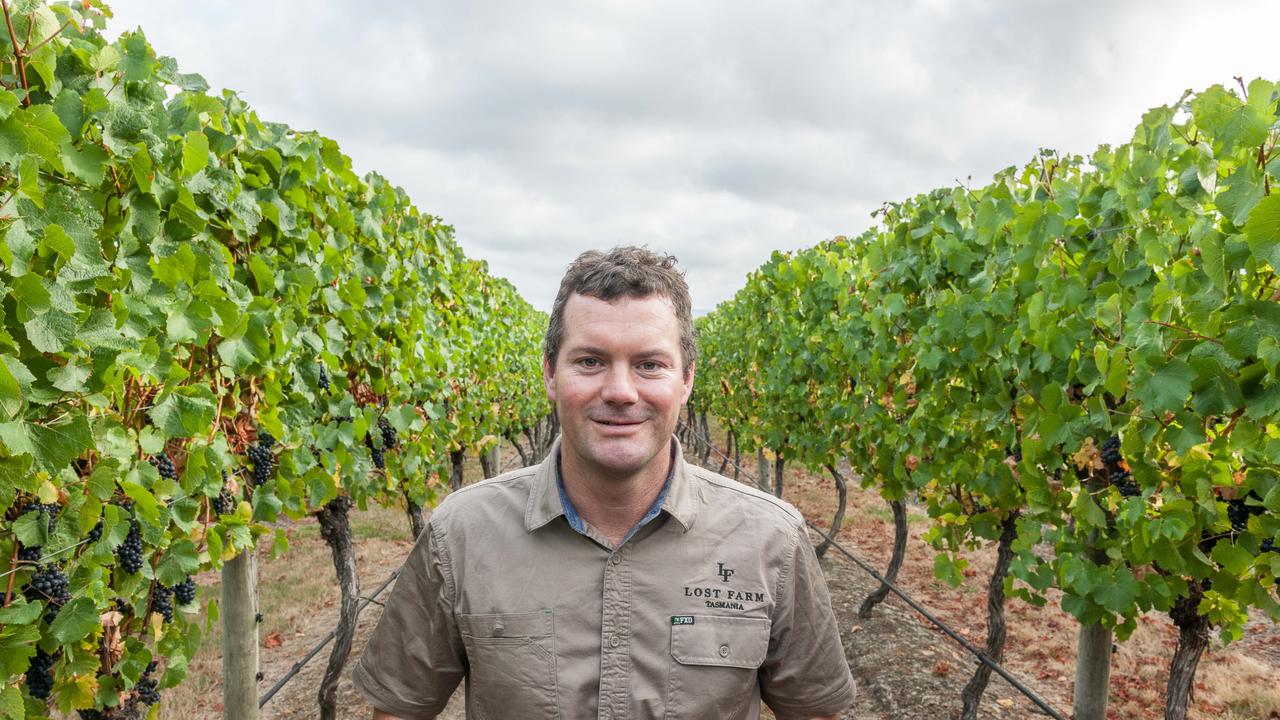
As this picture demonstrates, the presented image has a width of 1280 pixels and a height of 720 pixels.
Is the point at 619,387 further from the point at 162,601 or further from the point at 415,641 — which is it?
the point at 162,601

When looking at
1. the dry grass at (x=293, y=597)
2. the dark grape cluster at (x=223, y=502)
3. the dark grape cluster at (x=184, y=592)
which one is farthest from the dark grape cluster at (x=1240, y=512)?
the dry grass at (x=293, y=597)

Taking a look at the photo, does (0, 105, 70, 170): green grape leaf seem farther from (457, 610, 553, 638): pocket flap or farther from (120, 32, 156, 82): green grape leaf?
(457, 610, 553, 638): pocket flap

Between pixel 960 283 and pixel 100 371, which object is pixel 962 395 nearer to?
pixel 960 283

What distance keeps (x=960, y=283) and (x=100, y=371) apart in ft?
16.5

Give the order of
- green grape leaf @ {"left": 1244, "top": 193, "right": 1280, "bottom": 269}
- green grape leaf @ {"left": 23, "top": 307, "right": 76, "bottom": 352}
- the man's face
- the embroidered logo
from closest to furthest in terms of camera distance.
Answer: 1. green grape leaf @ {"left": 23, "top": 307, "right": 76, "bottom": 352}
2. green grape leaf @ {"left": 1244, "top": 193, "right": 1280, "bottom": 269}
3. the man's face
4. the embroidered logo

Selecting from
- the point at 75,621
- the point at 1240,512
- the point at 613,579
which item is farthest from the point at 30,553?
the point at 1240,512

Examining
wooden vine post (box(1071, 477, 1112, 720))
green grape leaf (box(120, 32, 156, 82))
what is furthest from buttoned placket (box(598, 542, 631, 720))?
wooden vine post (box(1071, 477, 1112, 720))

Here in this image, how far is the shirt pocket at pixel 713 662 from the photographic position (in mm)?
1833

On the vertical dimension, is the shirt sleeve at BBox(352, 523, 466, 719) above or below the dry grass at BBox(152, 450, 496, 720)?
above

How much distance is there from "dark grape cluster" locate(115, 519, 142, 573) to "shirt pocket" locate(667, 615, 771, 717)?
5.48ft

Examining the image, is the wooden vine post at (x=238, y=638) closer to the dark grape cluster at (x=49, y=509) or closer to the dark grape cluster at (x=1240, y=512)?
the dark grape cluster at (x=49, y=509)

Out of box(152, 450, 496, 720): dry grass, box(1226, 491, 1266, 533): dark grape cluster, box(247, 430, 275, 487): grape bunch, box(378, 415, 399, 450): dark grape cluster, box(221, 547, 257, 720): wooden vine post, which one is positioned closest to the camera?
box(1226, 491, 1266, 533): dark grape cluster

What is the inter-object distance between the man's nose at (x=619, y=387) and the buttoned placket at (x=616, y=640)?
414 mm

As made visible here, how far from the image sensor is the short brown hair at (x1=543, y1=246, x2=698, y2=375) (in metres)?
1.88
